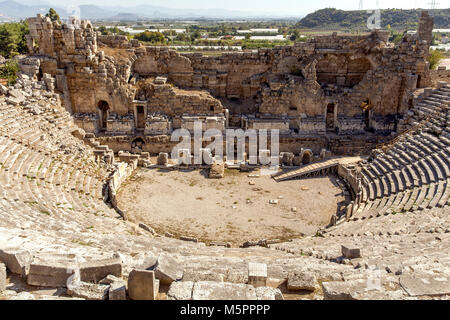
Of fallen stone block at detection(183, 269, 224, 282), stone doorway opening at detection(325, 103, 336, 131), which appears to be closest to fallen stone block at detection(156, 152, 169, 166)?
stone doorway opening at detection(325, 103, 336, 131)

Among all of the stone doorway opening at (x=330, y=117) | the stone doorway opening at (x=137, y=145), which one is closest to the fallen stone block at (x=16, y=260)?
the stone doorway opening at (x=137, y=145)

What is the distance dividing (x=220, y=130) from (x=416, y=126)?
11456 mm

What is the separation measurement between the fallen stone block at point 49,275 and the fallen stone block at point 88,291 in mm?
323

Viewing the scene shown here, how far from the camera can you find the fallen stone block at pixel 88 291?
6288 mm

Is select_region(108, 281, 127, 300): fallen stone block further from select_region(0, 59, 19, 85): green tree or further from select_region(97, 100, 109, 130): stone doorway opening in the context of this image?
select_region(0, 59, 19, 85): green tree

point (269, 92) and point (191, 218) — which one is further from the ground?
point (269, 92)

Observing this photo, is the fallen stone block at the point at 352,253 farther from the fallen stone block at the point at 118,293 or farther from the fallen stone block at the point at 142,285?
the fallen stone block at the point at 118,293

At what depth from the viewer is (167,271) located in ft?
22.9

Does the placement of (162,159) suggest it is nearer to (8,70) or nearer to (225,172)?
(225,172)

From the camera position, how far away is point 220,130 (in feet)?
78.2

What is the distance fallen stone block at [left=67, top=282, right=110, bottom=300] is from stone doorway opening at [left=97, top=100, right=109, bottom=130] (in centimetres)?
1890
